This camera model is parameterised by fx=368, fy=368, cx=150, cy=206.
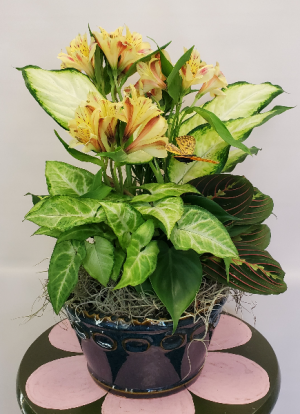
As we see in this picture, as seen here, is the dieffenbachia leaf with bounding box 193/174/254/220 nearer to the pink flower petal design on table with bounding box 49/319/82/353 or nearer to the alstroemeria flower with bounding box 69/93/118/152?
the alstroemeria flower with bounding box 69/93/118/152

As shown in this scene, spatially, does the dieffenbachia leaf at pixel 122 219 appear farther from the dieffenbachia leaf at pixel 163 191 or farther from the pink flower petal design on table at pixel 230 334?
the pink flower petal design on table at pixel 230 334

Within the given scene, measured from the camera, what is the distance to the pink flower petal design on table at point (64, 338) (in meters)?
0.85

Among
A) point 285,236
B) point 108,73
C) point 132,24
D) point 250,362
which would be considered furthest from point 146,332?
point 132,24

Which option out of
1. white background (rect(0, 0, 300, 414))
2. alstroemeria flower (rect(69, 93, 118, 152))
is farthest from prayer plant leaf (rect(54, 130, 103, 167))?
white background (rect(0, 0, 300, 414))

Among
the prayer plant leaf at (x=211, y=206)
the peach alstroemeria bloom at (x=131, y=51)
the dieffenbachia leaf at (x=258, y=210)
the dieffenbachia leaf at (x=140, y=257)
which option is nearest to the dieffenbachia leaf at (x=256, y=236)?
the dieffenbachia leaf at (x=258, y=210)

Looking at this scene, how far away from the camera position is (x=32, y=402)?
0.67 metres

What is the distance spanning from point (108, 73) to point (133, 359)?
49 centimetres

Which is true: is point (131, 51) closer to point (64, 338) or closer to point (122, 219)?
point (122, 219)

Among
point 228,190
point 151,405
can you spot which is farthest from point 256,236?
point 151,405

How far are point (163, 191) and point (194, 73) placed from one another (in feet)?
0.66

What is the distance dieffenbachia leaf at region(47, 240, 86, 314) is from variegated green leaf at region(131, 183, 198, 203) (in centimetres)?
12

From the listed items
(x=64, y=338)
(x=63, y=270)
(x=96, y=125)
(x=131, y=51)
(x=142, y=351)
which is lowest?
(x=64, y=338)

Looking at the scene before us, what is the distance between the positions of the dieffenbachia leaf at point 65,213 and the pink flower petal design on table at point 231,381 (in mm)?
397

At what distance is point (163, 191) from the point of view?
0.58 meters
